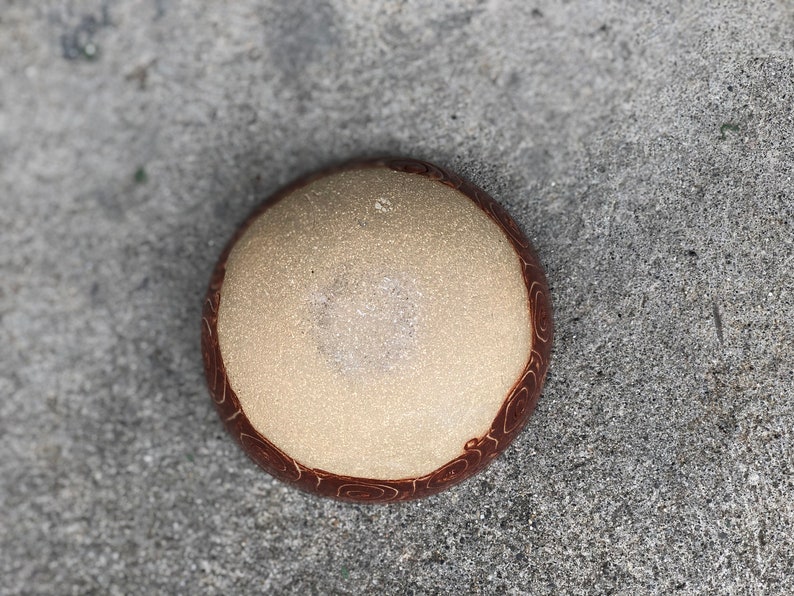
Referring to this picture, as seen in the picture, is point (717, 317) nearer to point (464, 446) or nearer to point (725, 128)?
point (725, 128)

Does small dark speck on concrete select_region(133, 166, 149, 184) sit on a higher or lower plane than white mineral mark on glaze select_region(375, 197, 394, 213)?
lower

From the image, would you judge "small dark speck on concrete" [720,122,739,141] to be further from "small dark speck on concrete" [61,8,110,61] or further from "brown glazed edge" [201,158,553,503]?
"small dark speck on concrete" [61,8,110,61]

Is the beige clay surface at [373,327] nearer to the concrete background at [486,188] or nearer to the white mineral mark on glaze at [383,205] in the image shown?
the white mineral mark on glaze at [383,205]

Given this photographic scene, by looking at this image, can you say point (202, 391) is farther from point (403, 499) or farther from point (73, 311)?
point (403, 499)

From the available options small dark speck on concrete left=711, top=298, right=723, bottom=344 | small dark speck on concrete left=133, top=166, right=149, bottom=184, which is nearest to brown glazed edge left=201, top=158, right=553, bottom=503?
small dark speck on concrete left=133, top=166, right=149, bottom=184

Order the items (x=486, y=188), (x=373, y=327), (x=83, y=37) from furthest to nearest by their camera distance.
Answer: (x=486, y=188)
(x=83, y=37)
(x=373, y=327)

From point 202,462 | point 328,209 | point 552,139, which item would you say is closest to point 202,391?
point 202,462

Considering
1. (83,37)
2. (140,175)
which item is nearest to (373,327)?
(140,175)
